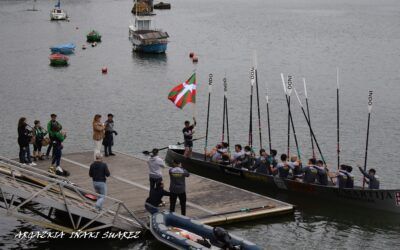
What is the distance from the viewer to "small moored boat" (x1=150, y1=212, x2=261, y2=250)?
21.2 meters

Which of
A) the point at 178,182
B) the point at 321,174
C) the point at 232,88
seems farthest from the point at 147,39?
the point at 178,182

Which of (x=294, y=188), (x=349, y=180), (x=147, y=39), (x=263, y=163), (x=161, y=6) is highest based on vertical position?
(x=161, y=6)

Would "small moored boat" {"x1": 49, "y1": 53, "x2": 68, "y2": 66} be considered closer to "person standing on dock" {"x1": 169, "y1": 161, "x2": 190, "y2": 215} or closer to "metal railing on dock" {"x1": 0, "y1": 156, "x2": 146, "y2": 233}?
"metal railing on dock" {"x1": 0, "y1": 156, "x2": 146, "y2": 233}

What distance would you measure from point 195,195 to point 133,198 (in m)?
2.39

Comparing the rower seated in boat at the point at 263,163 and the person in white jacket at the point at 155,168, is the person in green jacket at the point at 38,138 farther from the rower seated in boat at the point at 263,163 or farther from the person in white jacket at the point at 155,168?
the rower seated in boat at the point at 263,163

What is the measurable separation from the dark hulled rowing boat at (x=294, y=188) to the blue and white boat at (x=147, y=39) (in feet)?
184

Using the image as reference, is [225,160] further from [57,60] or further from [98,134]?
[57,60]

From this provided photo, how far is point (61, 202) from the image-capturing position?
22.6 meters

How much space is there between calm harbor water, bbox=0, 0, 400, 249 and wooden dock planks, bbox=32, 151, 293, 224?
71 centimetres

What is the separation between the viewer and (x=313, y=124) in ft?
161

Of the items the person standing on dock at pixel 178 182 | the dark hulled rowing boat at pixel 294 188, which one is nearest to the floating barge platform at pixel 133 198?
the person standing on dock at pixel 178 182

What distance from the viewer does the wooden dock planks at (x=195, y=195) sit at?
25414 mm

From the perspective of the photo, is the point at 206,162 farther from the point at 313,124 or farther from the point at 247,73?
the point at 247,73

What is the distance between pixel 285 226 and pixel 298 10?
6198 inches
